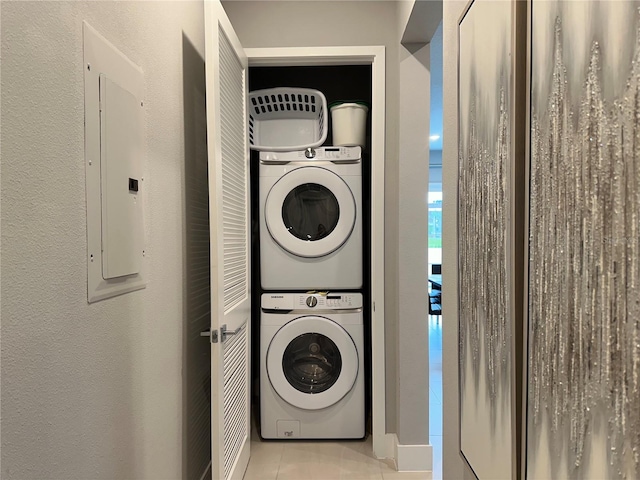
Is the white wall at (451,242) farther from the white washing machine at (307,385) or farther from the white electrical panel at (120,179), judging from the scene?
the white washing machine at (307,385)

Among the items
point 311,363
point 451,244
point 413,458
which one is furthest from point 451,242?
point 311,363

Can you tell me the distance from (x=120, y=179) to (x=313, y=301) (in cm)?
164

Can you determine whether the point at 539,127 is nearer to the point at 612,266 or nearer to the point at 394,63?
the point at 612,266

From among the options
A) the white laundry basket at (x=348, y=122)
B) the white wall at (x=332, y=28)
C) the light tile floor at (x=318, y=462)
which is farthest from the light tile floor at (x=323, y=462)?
the white laundry basket at (x=348, y=122)

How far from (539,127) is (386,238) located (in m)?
1.75

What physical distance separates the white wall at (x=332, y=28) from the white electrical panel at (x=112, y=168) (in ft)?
4.14

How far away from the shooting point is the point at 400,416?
2336mm

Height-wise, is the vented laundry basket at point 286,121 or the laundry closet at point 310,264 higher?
the vented laundry basket at point 286,121

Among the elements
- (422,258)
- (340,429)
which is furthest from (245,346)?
(422,258)

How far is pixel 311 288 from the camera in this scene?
105 inches

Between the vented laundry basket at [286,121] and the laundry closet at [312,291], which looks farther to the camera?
the vented laundry basket at [286,121]

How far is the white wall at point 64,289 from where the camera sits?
769mm

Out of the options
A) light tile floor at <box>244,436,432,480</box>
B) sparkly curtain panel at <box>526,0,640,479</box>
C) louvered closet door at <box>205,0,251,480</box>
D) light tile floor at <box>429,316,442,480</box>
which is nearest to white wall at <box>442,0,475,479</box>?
sparkly curtain panel at <box>526,0,640,479</box>

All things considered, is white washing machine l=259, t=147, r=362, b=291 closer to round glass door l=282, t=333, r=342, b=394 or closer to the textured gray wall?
round glass door l=282, t=333, r=342, b=394
